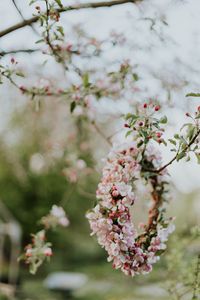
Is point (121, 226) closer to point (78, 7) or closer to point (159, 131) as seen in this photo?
point (159, 131)

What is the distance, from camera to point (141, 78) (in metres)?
3.21

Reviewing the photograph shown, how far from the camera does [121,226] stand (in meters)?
1.75

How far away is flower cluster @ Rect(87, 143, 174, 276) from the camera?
5.71 ft

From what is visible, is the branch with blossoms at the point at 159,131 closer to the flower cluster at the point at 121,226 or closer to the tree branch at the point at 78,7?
the flower cluster at the point at 121,226

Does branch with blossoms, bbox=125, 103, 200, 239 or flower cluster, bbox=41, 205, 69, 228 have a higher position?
branch with blossoms, bbox=125, 103, 200, 239

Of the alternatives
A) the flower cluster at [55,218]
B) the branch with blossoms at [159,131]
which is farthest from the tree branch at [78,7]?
the flower cluster at [55,218]

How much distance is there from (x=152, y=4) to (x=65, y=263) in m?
12.3

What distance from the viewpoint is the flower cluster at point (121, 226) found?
1739mm

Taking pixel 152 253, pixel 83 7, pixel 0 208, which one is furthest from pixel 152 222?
pixel 0 208

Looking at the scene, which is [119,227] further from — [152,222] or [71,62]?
[71,62]

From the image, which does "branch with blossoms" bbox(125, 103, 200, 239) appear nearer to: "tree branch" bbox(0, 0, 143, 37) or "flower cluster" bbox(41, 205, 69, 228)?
"tree branch" bbox(0, 0, 143, 37)

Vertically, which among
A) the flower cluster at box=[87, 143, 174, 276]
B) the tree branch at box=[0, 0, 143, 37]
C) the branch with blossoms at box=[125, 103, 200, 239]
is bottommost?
the flower cluster at box=[87, 143, 174, 276]

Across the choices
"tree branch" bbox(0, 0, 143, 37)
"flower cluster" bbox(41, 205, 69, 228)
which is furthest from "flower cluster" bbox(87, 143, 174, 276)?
"flower cluster" bbox(41, 205, 69, 228)

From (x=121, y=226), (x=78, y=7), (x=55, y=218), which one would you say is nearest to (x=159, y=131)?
(x=121, y=226)
